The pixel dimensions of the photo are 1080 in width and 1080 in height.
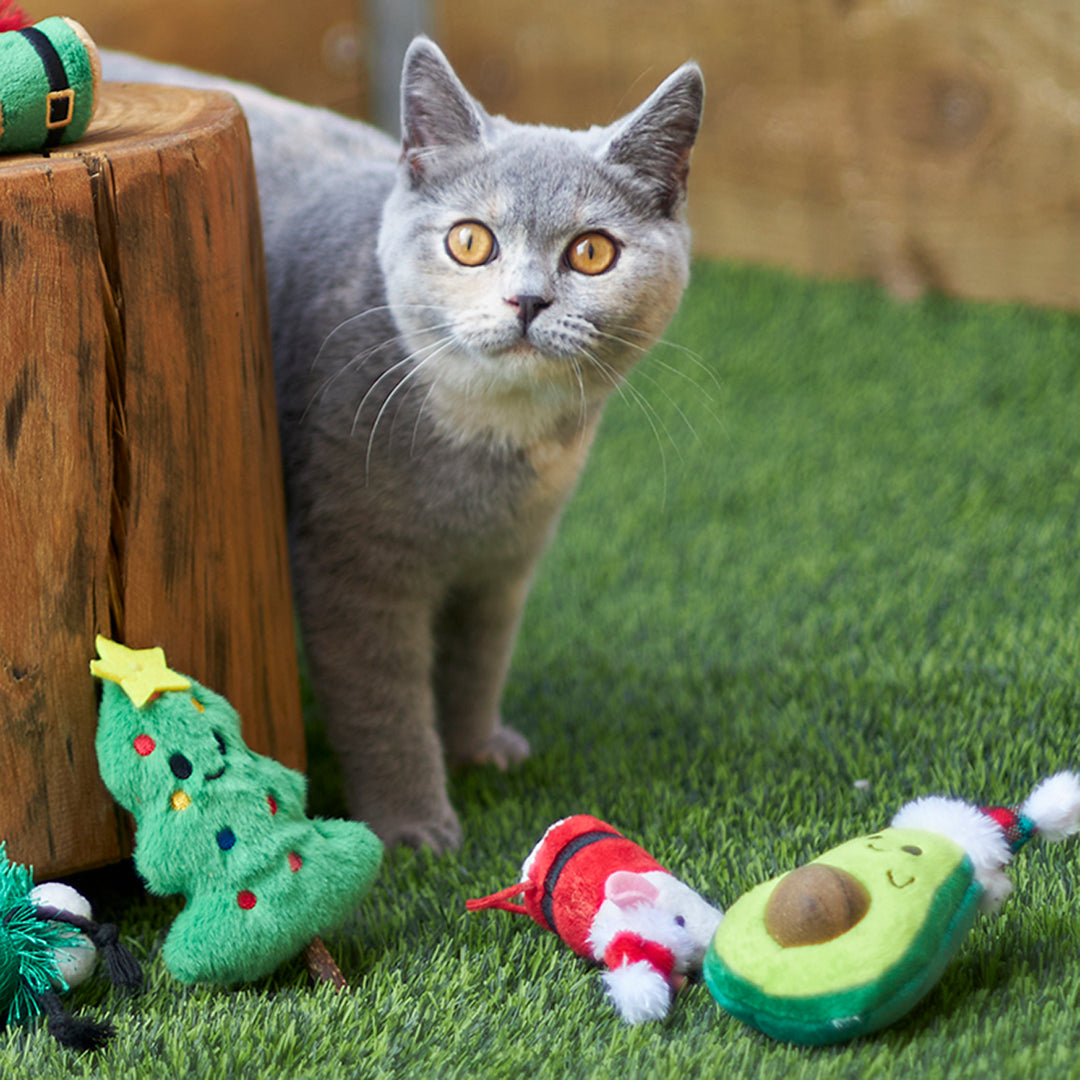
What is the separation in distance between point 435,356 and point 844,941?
0.71 metres

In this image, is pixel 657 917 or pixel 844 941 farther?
pixel 657 917

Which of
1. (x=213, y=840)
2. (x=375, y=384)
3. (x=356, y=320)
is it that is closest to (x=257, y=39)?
(x=356, y=320)

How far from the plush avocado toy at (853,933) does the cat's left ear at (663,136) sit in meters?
0.72

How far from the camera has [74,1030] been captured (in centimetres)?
104

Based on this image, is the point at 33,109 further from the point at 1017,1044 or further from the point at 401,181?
the point at 1017,1044

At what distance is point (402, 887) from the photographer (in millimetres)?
1380

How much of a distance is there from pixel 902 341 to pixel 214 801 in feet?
7.02

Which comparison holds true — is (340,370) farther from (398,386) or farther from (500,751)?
(500,751)

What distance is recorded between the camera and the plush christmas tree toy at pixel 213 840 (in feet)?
3.64

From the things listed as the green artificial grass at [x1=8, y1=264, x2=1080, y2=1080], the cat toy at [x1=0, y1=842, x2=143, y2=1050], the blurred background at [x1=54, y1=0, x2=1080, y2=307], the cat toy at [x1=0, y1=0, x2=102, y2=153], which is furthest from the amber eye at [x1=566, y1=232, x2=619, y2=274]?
the blurred background at [x1=54, y1=0, x2=1080, y2=307]

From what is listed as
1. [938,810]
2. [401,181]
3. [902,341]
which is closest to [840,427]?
[902,341]

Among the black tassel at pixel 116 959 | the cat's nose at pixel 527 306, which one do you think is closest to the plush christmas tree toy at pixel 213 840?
the black tassel at pixel 116 959

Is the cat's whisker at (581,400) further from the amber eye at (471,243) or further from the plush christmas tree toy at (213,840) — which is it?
the plush christmas tree toy at (213,840)

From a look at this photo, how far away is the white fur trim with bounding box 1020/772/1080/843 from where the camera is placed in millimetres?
1079
